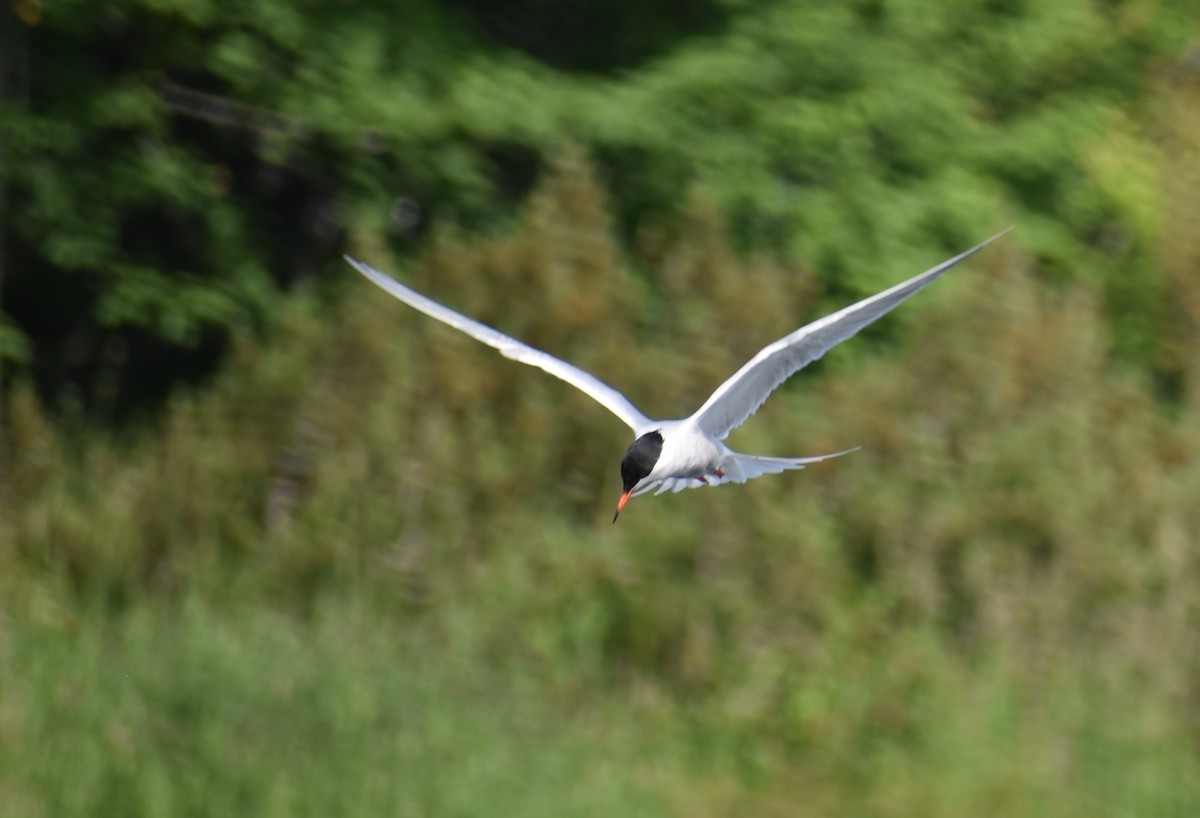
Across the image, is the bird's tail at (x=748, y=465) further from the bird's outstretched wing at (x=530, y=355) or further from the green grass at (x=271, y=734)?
the green grass at (x=271, y=734)

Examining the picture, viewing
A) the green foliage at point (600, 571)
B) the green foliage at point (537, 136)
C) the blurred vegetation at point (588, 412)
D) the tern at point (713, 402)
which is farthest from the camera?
the green foliage at point (537, 136)

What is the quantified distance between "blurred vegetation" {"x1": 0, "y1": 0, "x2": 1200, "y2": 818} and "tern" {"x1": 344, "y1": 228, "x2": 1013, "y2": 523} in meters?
1.68

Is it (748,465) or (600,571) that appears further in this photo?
(600,571)

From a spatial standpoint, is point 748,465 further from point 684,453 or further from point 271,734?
point 271,734

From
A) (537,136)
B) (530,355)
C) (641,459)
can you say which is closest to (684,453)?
(641,459)

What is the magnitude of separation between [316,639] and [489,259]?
2.72 m

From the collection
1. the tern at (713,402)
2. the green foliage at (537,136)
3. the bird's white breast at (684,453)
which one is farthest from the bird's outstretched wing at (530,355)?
the green foliage at (537,136)

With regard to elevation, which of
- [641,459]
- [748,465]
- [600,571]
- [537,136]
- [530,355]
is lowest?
[600,571]

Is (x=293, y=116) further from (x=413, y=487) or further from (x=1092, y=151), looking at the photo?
(x=1092, y=151)

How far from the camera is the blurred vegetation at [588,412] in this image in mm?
6223

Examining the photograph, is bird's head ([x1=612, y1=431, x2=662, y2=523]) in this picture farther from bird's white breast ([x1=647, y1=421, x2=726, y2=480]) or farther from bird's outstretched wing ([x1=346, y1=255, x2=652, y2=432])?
bird's outstretched wing ([x1=346, y1=255, x2=652, y2=432])

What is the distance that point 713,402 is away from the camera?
4492mm

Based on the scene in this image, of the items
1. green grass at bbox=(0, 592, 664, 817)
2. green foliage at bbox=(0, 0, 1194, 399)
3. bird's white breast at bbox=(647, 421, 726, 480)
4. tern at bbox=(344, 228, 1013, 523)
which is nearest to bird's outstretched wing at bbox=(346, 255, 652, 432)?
tern at bbox=(344, 228, 1013, 523)

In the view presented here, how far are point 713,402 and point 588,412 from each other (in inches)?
159
